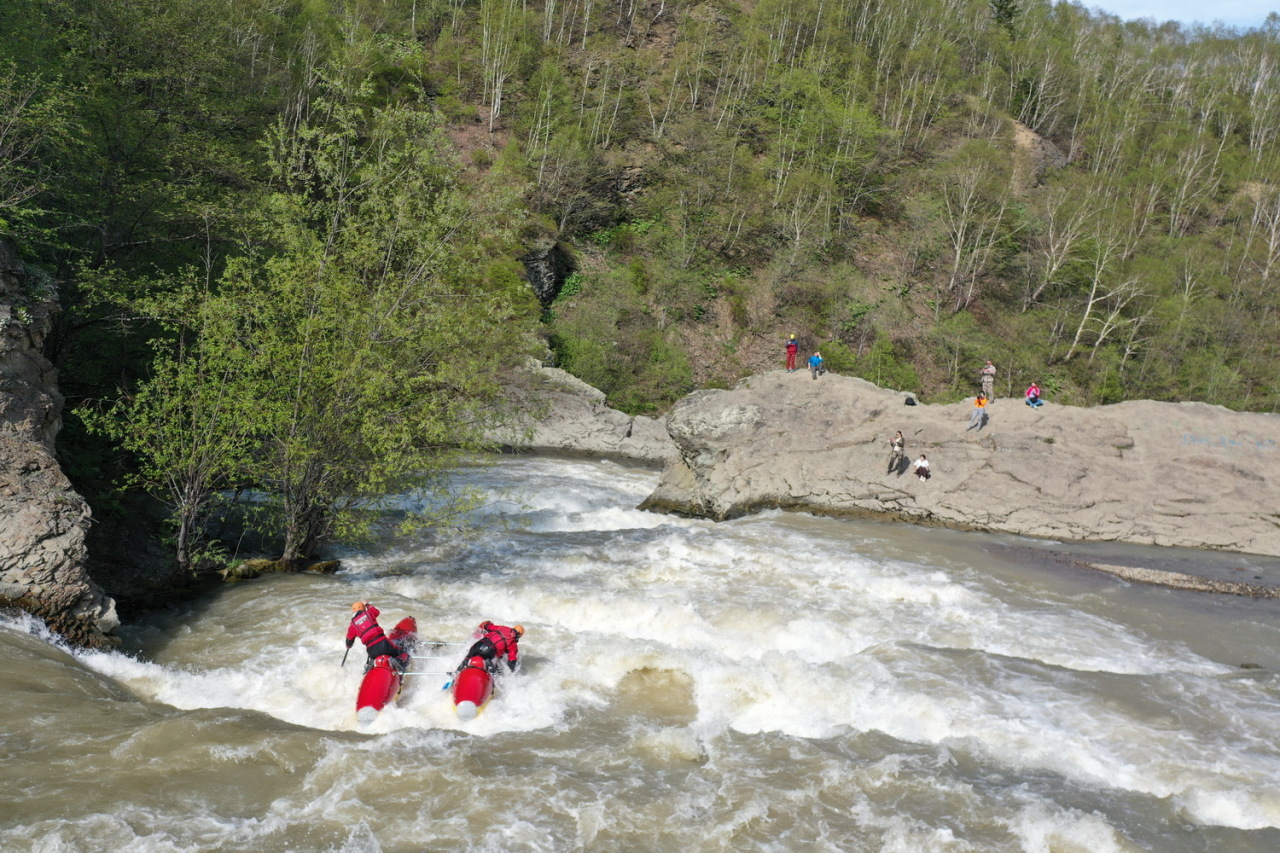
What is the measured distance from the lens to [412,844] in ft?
20.4

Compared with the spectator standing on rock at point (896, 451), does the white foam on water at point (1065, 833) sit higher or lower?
lower

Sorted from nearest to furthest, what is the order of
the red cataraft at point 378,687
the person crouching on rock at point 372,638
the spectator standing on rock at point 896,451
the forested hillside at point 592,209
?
the red cataraft at point 378,687, the person crouching on rock at point 372,638, the forested hillside at point 592,209, the spectator standing on rock at point 896,451

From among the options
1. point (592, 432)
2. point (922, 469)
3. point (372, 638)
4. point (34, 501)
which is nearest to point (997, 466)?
point (922, 469)

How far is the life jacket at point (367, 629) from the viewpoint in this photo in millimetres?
9172

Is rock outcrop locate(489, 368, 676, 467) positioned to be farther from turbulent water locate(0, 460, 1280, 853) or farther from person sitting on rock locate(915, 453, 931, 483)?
turbulent water locate(0, 460, 1280, 853)

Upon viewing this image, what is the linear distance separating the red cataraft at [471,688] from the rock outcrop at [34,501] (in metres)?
5.24

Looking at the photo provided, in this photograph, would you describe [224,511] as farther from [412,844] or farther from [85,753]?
[412,844]

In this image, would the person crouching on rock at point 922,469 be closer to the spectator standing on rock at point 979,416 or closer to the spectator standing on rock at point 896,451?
the spectator standing on rock at point 896,451

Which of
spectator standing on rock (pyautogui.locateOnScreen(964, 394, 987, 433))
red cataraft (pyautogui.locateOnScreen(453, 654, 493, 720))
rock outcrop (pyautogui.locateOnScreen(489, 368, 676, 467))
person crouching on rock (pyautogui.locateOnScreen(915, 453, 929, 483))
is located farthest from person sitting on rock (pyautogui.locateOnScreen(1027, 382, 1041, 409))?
red cataraft (pyautogui.locateOnScreen(453, 654, 493, 720))

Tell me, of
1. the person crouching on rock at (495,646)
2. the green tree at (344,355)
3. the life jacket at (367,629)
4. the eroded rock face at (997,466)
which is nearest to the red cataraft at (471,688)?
the person crouching on rock at (495,646)

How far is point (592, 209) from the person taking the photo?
160 ft

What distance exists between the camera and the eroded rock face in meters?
19.8

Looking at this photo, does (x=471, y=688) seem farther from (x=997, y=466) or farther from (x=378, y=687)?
(x=997, y=466)

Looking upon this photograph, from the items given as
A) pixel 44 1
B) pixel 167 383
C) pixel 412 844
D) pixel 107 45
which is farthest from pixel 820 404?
pixel 44 1
